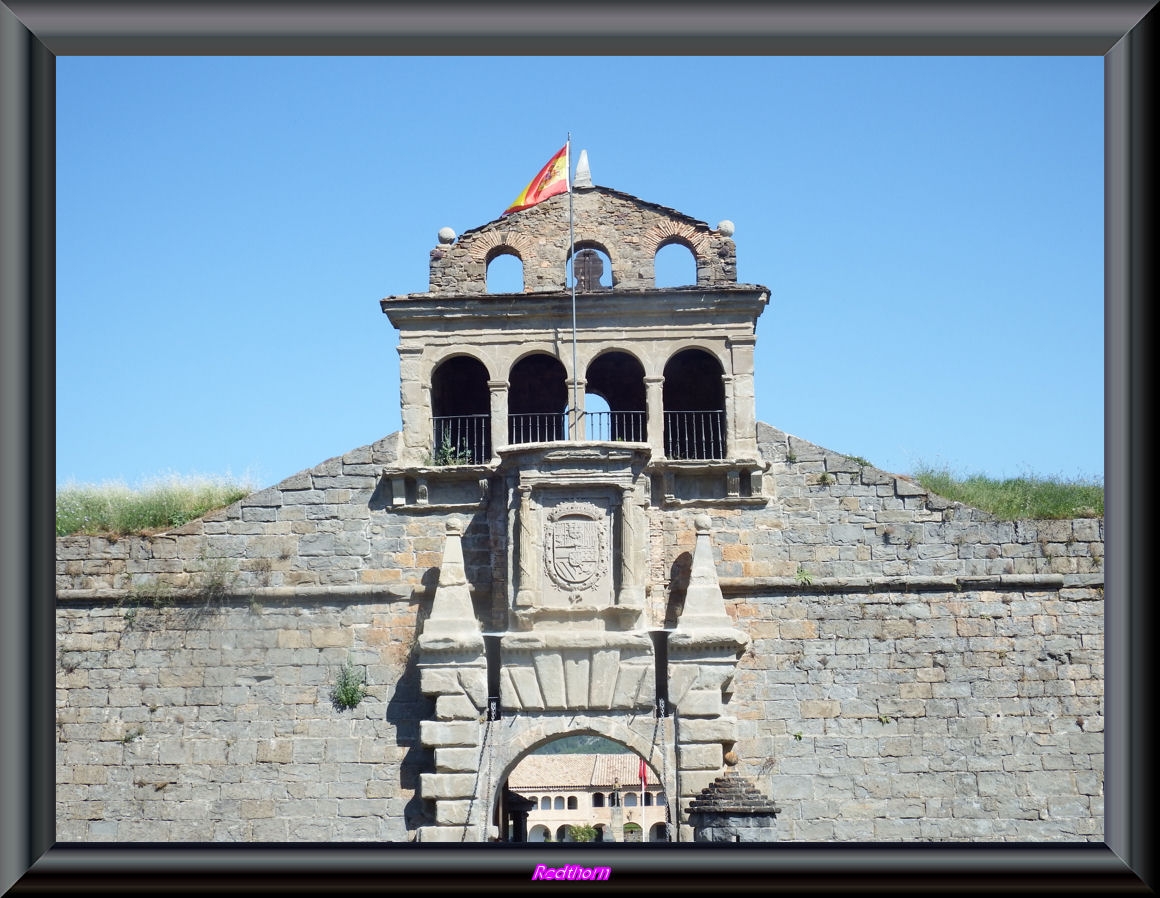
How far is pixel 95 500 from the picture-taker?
19.5m

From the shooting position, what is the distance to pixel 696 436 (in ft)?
68.9

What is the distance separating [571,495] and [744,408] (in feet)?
8.93

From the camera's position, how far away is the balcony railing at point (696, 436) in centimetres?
1933

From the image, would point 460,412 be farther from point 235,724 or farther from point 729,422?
point 235,724

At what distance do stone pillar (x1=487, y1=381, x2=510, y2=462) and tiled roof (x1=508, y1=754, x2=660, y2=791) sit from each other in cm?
2365

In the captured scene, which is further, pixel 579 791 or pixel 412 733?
pixel 579 791

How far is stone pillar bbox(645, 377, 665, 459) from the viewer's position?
18.7m

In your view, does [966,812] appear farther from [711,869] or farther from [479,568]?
[711,869]

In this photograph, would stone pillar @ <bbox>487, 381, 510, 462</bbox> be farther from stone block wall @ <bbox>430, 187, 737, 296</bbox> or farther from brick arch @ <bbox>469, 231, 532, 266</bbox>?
brick arch @ <bbox>469, 231, 532, 266</bbox>

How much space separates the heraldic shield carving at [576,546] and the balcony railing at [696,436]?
2.12m

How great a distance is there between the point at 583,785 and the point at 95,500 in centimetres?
2427

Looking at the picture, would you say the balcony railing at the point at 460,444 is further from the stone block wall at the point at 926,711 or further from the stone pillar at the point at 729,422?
the stone block wall at the point at 926,711

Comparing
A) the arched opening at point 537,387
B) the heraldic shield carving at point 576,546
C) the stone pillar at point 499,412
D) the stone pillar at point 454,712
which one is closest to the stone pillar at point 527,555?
the heraldic shield carving at point 576,546

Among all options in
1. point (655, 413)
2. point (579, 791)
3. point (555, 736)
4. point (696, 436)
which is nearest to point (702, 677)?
point (555, 736)
